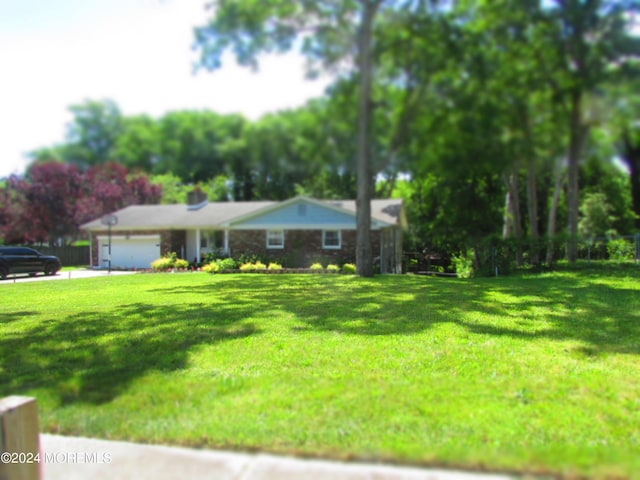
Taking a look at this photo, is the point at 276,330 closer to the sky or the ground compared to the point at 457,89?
closer to the ground

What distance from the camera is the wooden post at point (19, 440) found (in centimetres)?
235

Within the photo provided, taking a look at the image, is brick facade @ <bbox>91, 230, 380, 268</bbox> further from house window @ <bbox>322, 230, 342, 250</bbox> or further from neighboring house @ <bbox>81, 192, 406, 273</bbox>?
house window @ <bbox>322, 230, 342, 250</bbox>

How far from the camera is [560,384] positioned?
12.6ft

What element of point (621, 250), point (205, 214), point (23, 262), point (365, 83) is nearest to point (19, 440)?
point (365, 83)

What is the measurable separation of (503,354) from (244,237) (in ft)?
62.6

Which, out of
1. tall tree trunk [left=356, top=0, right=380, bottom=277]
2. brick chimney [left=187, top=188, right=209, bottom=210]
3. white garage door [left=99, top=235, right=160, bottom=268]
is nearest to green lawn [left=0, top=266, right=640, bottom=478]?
tall tree trunk [left=356, top=0, right=380, bottom=277]

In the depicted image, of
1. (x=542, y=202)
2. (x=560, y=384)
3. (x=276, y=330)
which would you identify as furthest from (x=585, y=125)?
(x=542, y=202)

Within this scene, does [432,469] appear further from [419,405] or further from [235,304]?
[235,304]

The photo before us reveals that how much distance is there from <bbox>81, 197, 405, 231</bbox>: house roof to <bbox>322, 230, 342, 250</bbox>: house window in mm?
1208

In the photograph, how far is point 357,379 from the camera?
4.00 metres

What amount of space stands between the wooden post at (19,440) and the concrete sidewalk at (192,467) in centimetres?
20

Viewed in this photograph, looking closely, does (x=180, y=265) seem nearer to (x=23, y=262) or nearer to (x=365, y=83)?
(x=23, y=262)

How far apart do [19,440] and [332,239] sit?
1950 cm

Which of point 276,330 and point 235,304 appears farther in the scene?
point 235,304
